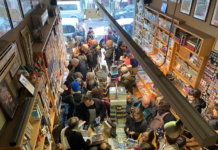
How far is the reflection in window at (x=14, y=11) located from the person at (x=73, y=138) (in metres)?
1.75

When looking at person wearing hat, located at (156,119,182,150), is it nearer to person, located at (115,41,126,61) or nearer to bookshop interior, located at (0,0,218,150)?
bookshop interior, located at (0,0,218,150)

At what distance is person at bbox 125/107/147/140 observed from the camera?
125 inches

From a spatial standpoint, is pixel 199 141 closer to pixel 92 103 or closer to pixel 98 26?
pixel 92 103

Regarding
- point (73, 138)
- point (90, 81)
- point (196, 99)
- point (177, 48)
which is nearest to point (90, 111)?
point (73, 138)

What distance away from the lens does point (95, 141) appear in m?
2.90

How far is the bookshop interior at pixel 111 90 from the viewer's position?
1.40m

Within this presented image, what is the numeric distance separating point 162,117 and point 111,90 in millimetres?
1231

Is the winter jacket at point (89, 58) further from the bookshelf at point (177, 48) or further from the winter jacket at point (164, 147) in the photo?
the winter jacket at point (164, 147)

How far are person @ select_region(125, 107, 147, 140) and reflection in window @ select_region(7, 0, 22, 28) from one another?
101 inches

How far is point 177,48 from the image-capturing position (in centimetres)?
495

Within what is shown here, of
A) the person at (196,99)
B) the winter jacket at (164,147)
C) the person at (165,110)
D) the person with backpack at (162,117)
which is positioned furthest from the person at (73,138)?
the person at (196,99)

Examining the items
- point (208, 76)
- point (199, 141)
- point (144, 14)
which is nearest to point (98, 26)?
point (144, 14)

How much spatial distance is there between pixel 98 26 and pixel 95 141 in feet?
34.9

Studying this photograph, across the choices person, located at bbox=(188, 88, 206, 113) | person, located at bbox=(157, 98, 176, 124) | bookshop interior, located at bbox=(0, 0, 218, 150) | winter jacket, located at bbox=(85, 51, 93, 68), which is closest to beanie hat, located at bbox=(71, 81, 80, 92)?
bookshop interior, located at bbox=(0, 0, 218, 150)
